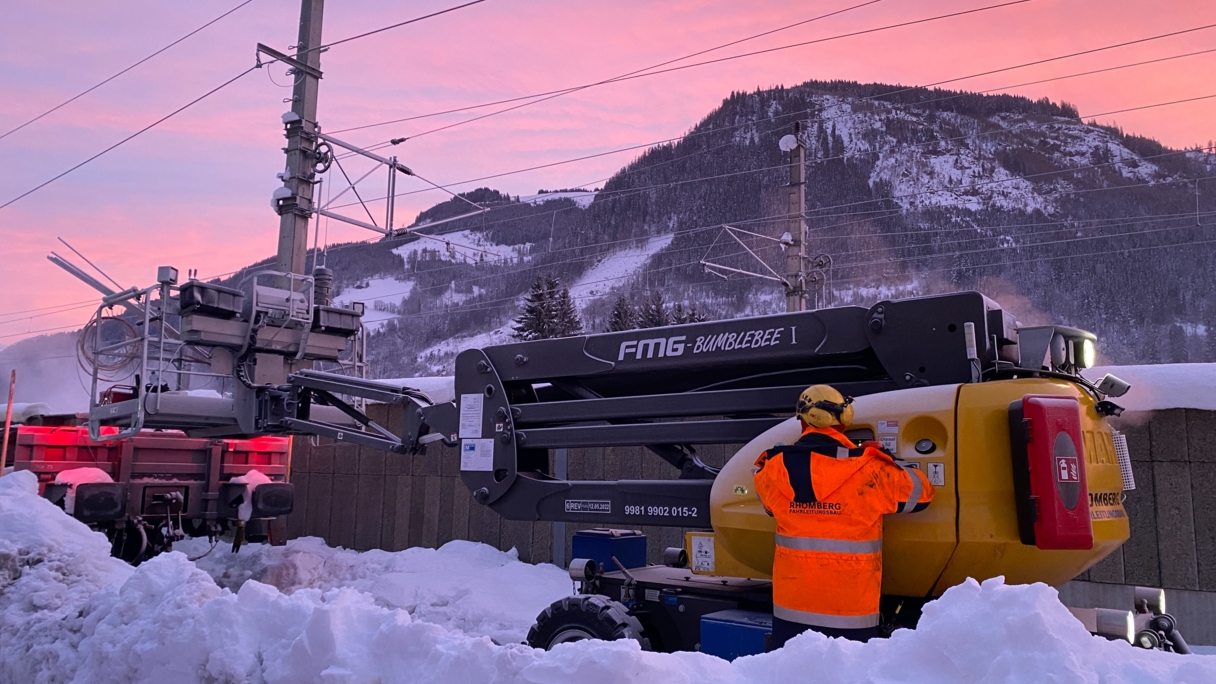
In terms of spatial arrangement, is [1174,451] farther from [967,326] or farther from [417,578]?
[417,578]

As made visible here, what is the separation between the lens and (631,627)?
509 centimetres

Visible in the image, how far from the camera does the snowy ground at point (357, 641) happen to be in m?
3.24

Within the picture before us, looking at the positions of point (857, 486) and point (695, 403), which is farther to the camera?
point (695, 403)

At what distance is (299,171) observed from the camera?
16922 millimetres

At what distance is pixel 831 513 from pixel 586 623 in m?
1.75

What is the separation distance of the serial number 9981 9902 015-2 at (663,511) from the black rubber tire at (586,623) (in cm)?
54

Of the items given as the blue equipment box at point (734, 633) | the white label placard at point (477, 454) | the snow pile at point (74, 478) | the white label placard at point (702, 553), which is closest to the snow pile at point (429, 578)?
the snow pile at point (74, 478)

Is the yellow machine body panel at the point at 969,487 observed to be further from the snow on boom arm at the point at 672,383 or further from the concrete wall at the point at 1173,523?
the concrete wall at the point at 1173,523

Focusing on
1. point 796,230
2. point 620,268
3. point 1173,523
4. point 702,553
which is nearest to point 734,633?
point 702,553

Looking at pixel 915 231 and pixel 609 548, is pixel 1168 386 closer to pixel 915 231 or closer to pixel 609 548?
pixel 609 548

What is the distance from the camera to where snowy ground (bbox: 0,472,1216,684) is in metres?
3.24

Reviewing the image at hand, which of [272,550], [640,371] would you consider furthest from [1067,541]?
[272,550]

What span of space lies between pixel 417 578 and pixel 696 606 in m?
6.69

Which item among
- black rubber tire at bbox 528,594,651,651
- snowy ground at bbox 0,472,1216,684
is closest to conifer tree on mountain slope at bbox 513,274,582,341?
snowy ground at bbox 0,472,1216,684
